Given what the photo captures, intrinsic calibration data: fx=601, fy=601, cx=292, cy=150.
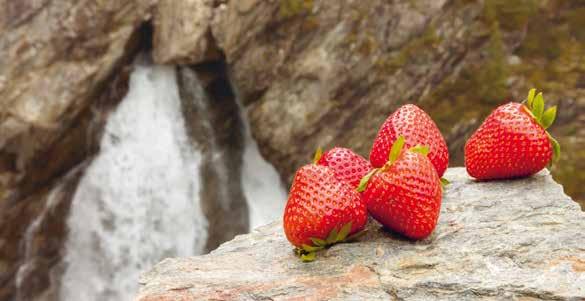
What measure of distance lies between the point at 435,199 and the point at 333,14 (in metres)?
4.80

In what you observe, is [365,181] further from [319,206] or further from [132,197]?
[132,197]

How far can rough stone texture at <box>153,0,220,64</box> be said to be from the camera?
6035 millimetres

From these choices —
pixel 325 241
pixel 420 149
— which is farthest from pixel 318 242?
pixel 420 149

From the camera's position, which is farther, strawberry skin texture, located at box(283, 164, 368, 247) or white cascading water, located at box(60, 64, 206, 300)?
white cascading water, located at box(60, 64, 206, 300)

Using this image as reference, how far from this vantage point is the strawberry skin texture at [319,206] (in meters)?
1.67

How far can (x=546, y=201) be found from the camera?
6.44 ft

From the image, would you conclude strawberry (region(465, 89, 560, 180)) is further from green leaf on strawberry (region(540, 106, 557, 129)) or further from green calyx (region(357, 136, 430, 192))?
green calyx (region(357, 136, 430, 192))

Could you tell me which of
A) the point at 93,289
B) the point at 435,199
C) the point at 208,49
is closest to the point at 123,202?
the point at 93,289

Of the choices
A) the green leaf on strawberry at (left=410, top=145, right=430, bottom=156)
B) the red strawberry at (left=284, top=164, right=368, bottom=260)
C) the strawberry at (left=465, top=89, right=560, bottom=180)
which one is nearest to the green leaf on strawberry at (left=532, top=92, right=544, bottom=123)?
the strawberry at (left=465, top=89, right=560, bottom=180)

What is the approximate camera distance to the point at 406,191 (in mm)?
1699

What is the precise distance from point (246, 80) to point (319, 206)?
15.9 ft

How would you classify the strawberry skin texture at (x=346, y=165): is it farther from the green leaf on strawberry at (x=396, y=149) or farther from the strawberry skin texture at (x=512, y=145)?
the strawberry skin texture at (x=512, y=145)

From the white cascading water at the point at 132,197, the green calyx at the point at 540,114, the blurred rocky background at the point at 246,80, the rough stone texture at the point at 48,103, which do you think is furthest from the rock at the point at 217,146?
→ the green calyx at the point at 540,114

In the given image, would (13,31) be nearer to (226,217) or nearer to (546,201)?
(226,217)
